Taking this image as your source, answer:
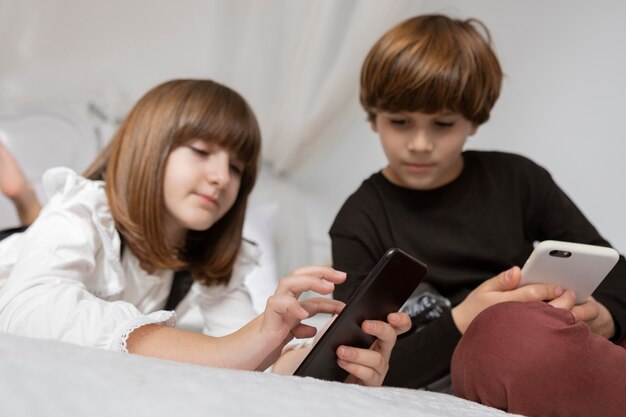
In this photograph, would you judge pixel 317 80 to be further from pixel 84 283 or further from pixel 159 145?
pixel 84 283

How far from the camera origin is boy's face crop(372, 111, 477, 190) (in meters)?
1.15

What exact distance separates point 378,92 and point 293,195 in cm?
81

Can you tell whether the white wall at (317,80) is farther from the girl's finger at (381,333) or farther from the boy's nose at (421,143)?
the girl's finger at (381,333)

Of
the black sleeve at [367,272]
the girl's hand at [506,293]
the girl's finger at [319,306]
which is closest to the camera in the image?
the girl's finger at [319,306]

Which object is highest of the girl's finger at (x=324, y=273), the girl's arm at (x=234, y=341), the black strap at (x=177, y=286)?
the girl's finger at (x=324, y=273)

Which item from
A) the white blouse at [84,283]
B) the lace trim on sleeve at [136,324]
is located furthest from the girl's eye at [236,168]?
the lace trim on sleeve at [136,324]

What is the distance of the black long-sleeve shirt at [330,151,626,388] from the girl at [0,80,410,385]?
21cm

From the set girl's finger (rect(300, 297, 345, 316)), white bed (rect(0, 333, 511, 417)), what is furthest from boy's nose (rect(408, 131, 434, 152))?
white bed (rect(0, 333, 511, 417))

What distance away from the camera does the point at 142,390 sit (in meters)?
0.50

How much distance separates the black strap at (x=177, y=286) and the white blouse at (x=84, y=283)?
0.01 m

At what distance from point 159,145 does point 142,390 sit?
26.6 inches

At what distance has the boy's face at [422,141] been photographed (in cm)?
115

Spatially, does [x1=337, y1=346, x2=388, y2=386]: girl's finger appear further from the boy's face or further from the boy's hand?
the boy's face

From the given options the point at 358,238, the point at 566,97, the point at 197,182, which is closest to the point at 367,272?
the point at 358,238
